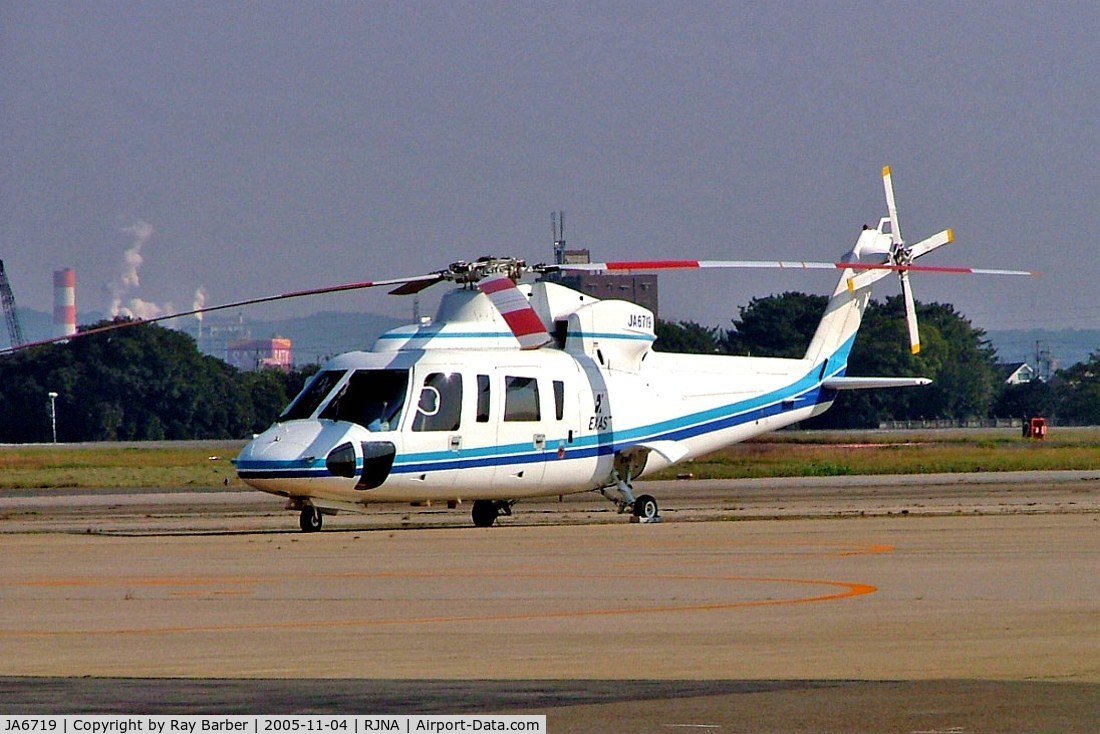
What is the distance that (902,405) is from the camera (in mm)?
154375

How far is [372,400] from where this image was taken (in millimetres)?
30188

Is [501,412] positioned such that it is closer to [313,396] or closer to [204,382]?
[313,396]

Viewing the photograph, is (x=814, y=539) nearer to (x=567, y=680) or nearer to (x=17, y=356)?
(x=567, y=680)

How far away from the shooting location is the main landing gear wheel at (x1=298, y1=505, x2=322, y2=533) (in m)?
30.7

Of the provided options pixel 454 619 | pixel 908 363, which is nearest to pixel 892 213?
pixel 454 619

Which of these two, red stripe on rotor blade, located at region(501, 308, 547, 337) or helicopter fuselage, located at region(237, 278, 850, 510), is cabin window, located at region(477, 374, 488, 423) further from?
red stripe on rotor blade, located at region(501, 308, 547, 337)

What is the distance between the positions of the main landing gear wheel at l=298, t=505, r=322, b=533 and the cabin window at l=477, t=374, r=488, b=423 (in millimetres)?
3124

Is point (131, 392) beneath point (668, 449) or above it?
above

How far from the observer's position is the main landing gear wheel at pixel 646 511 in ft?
109

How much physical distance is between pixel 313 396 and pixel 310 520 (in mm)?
2143

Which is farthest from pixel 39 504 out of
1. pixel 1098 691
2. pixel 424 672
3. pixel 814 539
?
pixel 1098 691

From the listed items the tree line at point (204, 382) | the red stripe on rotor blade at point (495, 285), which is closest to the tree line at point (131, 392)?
the tree line at point (204, 382)

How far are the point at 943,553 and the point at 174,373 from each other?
13212cm

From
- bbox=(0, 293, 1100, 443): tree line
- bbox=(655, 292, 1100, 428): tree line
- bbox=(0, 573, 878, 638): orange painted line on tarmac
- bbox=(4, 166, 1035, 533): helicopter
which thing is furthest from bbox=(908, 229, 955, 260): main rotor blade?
bbox=(0, 293, 1100, 443): tree line
